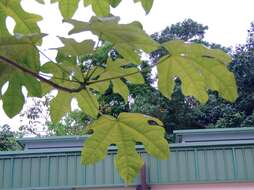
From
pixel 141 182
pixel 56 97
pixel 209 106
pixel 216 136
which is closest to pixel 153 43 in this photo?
pixel 56 97

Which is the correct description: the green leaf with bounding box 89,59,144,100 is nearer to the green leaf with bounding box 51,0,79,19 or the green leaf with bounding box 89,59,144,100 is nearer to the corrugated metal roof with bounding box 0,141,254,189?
the green leaf with bounding box 51,0,79,19

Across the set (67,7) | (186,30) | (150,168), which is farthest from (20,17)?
(186,30)

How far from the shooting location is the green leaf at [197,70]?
910mm

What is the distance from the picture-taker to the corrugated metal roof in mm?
6582

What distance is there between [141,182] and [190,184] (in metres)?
0.74

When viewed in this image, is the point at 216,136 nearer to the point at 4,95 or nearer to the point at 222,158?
the point at 222,158

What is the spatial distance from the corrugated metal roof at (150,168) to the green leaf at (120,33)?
19.2 ft

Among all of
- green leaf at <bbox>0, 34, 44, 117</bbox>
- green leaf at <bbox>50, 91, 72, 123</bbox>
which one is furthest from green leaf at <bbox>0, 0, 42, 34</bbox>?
green leaf at <bbox>50, 91, 72, 123</bbox>

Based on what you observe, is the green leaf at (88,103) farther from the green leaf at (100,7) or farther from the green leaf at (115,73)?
the green leaf at (100,7)

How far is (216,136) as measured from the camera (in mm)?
8273

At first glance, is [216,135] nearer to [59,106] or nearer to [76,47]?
[59,106]

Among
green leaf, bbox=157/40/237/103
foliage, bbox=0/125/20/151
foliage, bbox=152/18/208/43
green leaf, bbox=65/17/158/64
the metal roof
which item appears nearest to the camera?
green leaf, bbox=65/17/158/64

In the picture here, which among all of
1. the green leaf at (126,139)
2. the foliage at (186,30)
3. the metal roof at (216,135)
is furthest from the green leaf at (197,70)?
the foliage at (186,30)

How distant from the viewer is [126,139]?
1.07 metres
